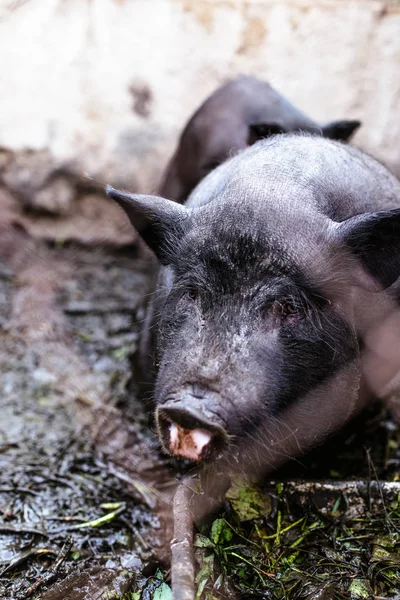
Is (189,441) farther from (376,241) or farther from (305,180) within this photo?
(305,180)

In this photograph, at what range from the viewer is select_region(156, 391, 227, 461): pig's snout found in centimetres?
265

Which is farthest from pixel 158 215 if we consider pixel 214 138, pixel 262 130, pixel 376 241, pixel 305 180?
pixel 214 138

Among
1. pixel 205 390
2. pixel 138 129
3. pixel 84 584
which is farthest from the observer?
pixel 138 129

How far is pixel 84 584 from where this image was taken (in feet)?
10.3

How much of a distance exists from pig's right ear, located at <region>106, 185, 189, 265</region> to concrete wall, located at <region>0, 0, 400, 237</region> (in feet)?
9.89

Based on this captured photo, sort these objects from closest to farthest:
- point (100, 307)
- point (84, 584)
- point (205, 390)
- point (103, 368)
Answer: point (205, 390) < point (84, 584) < point (103, 368) < point (100, 307)

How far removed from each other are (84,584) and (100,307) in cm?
299

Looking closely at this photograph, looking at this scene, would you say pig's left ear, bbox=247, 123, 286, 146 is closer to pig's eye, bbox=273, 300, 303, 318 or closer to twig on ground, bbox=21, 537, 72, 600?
pig's eye, bbox=273, 300, 303, 318

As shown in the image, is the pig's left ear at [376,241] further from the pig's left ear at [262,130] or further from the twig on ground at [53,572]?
the twig on ground at [53,572]

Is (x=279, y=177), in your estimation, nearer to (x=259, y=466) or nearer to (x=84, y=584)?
(x=259, y=466)

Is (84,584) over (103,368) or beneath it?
over

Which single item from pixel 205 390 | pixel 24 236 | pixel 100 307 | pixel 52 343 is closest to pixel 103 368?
pixel 52 343

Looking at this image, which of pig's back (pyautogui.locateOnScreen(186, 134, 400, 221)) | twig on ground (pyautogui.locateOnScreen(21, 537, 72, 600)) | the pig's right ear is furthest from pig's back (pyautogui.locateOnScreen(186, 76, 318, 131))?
twig on ground (pyautogui.locateOnScreen(21, 537, 72, 600))

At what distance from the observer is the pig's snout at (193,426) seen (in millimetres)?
2654
